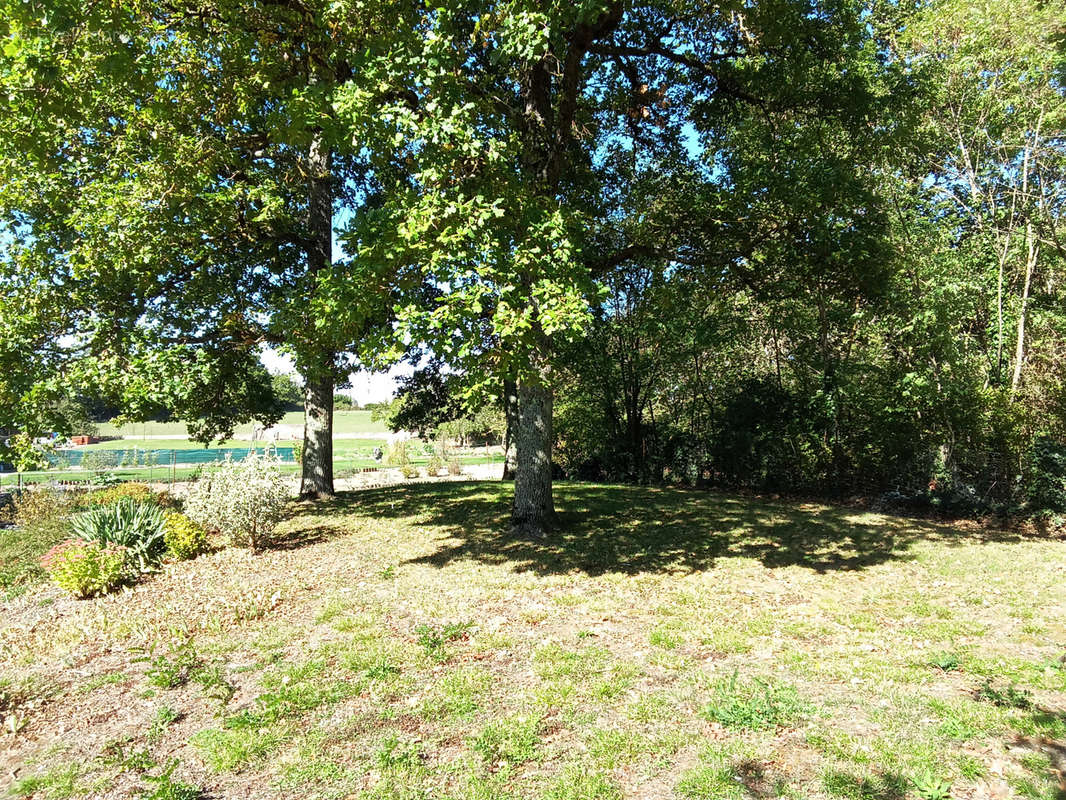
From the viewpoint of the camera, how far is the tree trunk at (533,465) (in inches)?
351

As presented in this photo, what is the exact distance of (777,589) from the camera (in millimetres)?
6625

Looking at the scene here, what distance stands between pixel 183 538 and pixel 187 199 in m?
5.29

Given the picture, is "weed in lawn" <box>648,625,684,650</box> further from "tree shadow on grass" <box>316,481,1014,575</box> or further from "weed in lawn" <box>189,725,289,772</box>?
"weed in lawn" <box>189,725,289,772</box>

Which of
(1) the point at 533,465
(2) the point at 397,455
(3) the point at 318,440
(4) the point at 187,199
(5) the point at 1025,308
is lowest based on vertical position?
(2) the point at 397,455

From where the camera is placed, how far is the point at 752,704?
151 inches

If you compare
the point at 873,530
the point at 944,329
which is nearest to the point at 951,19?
the point at 944,329

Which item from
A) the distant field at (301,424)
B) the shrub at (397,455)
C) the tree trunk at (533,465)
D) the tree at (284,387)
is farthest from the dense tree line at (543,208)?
the distant field at (301,424)

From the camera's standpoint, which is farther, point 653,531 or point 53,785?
point 653,531

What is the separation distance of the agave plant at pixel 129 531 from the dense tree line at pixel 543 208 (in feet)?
6.02

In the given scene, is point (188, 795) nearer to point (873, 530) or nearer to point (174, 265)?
point (174, 265)

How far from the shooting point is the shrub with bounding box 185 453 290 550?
338 inches

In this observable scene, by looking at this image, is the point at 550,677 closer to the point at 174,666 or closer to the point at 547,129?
the point at 174,666

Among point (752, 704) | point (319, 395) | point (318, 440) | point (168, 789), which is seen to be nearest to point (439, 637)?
point (168, 789)

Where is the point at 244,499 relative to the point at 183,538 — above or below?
above
